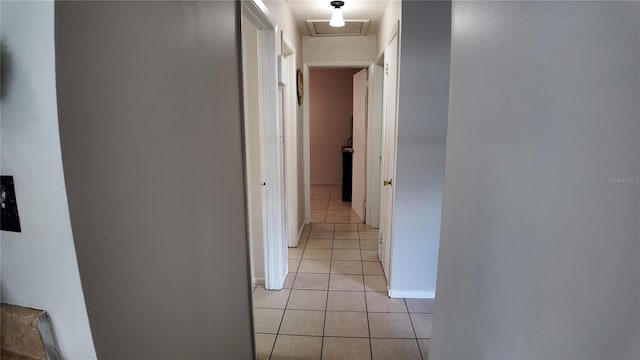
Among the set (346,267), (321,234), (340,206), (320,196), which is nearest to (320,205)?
(340,206)

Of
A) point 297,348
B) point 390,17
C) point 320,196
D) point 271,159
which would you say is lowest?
point 297,348

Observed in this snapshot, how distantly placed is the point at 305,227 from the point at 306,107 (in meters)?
1.47

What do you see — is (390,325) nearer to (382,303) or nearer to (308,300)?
(382,303)

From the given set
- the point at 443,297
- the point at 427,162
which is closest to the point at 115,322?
the point at 443,297

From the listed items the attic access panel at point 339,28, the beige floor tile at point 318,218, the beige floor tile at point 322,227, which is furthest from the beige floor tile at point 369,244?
the attic access panel at point 339,28

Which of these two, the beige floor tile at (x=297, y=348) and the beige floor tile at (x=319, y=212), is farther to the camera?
the beige floor tile at (x=319, y=212)

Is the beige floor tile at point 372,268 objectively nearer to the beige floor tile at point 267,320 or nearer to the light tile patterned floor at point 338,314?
the light tile patterned floor at point 338,314

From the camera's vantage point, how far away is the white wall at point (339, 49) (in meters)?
3.92

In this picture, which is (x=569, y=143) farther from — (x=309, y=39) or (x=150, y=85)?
(x=309, y=39)

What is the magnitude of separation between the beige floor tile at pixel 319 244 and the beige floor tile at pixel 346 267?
1.30 feet

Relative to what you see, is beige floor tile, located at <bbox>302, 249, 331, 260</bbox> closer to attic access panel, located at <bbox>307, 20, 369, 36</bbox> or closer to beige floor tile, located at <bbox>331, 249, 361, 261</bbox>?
beige floor tile, located at <bbox>331, 249, 361, 261</bbox>

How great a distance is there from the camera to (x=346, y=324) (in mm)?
2256

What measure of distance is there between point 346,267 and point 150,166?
8.38ft

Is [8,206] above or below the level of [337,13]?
below
